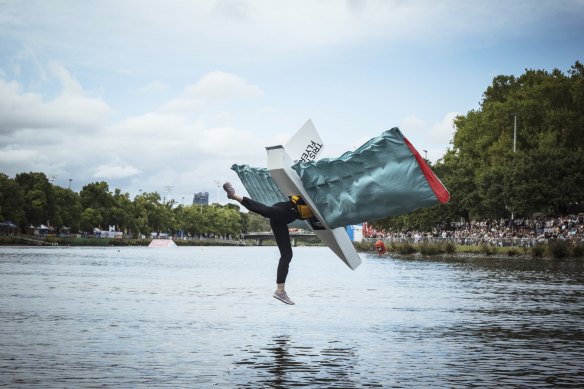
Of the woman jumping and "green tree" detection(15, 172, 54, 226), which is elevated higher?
"green tree" detection(15, 172, 54, 226)

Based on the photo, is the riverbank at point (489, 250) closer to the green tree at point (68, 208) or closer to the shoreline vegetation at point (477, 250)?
the shoreline vegetation at point (477, 250)

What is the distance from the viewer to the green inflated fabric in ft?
53.7

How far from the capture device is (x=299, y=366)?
13031 mm

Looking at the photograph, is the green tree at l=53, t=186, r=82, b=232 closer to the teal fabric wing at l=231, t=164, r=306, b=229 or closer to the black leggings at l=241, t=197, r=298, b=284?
the teal fabric wing at l=231, t=164, r=306, b=229

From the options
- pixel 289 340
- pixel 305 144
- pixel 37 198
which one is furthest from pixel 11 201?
pixel 289 340

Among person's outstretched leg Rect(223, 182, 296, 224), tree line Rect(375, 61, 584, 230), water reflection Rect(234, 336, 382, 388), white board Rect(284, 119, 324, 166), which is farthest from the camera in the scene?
tree line Rect(375, 61, 584, 230)

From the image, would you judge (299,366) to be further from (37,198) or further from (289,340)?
(37,198)

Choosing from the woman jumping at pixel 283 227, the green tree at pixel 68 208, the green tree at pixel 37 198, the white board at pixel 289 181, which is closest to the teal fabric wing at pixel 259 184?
the white board at pixel 289 181

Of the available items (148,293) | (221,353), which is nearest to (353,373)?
(221,353)

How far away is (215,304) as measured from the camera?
81.9 feet

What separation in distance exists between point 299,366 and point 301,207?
501cm

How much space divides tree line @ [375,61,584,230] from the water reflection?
77.2 metres

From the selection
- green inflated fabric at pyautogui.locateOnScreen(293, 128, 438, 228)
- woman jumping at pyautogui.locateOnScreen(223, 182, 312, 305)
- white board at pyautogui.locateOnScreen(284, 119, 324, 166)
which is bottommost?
woman jumping at pyautogui.locateOnScreen(223, 182, 312, 305)

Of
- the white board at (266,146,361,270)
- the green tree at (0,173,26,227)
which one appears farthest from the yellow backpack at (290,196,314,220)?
the green tree at (0,173,26,227)
